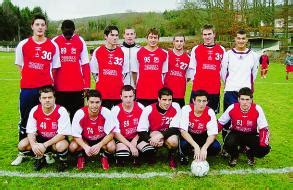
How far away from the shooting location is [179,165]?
223 inches

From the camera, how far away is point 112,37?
6.14 metres

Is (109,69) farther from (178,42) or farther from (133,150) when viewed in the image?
(133,150)

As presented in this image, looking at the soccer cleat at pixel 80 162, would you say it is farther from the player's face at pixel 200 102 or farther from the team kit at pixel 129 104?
the player's face at pixel 200 102

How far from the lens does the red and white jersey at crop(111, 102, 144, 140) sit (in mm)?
5762

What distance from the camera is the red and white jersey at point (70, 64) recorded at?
6.02 metres

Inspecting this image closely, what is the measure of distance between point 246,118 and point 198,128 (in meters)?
0.78

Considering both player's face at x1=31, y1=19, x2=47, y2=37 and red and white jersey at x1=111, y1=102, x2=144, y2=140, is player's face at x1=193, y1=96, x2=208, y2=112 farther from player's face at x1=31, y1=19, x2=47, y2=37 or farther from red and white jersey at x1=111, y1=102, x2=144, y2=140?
player's face at x1=31, y1=19, x2=47, y2=37

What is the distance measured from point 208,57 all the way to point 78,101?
2.38 m

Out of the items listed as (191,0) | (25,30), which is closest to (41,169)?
(191,0)

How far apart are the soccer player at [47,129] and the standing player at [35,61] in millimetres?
342

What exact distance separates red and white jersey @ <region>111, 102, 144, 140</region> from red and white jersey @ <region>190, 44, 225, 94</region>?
1.31 meters

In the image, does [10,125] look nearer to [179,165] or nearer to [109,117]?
[109,117]

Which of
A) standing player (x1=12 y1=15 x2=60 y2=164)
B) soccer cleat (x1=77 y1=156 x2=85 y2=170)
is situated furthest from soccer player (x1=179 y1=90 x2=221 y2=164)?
standing player (x1=12 y1=15 x2=60 y2=164)

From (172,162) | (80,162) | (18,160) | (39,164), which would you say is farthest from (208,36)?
(18,160)
